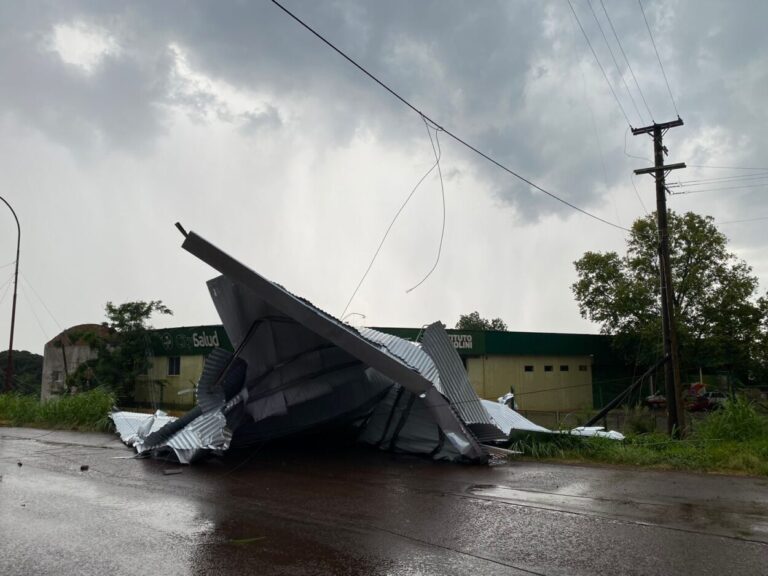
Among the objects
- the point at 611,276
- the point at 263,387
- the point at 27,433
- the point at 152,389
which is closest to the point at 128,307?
the point at 152,389

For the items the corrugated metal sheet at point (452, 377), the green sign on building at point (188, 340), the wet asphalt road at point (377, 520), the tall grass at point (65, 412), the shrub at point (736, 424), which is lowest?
the wet asphalt road at point (377, 520)

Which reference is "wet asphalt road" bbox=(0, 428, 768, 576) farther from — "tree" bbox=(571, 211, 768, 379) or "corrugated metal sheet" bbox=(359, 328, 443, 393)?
"tree" bbox=(571, 211, 768, 379)

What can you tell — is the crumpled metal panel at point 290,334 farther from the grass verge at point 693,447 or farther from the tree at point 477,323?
the tree at point 477,323

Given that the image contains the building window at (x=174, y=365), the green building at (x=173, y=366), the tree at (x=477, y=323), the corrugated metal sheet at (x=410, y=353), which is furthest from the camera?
the tree at (x=477, y=323)

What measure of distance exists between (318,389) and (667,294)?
980 cm

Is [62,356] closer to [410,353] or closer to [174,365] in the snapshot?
[174,365]

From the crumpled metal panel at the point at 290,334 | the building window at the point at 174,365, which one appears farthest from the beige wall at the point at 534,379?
the crumpled metal panel at the point at 290,334

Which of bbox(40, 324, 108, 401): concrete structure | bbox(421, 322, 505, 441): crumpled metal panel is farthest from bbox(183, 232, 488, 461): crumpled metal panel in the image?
bbox(40, 324, 108, 401): concrete structure

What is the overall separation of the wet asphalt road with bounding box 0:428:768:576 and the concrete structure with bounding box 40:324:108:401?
89.2ft

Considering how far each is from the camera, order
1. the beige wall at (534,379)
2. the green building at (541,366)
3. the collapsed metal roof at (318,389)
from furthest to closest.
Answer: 1. the beige wall at (534,379)
2. the green building at (541,366)
3. the collapsed metal roof at (318,389)

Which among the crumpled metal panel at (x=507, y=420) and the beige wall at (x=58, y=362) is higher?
the beige wall at (x=58, y=362)

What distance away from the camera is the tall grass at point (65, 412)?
58.5 feet

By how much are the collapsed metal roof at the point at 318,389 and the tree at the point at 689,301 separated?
2443 cm

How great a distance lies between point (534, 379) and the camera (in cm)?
3559
